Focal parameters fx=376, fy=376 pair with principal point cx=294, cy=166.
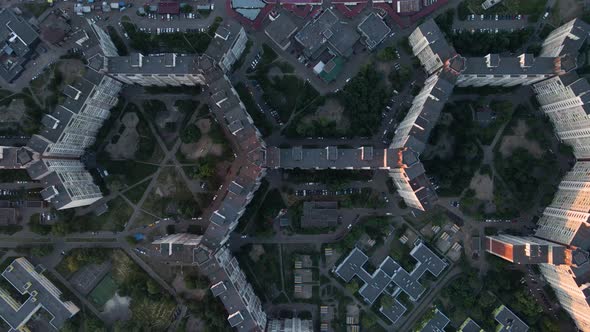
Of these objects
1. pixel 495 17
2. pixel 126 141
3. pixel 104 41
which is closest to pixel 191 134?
pixel 126 141

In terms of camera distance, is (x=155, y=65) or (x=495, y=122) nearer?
(x=155, y=65)

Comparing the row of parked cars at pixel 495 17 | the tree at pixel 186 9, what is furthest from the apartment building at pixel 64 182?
the row of parked cars at pixel 495 17

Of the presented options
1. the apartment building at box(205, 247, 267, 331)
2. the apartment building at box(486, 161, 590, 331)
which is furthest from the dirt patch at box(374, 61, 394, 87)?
the apartment building at box(205, 247, 267, 331)

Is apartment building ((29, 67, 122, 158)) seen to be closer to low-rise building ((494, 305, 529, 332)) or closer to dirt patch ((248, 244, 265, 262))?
dirt patch ((248, 244, 265, 262))

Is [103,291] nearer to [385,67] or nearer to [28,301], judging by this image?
[28,301]

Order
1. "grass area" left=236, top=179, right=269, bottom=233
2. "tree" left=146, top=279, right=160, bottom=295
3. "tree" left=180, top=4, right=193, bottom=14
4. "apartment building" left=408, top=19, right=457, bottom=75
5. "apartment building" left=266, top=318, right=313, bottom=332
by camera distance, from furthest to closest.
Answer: "tree" left=180, top=4, right=193, bottom=14 < "grass area" left=236, top=179, right=269, bottom=233 < "tree" left=146, top=279, right=160, bottom=295 < "apartment building" left=266, top=318, right=313, bottom=332 < "apartment building" left=408, top=19, right=457, bottom=75

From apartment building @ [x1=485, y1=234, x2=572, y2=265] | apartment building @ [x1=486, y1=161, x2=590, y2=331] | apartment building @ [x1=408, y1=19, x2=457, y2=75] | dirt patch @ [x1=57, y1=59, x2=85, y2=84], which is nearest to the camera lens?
apartment building @ [x1=486, y1=161, x2=590, y2=331]
